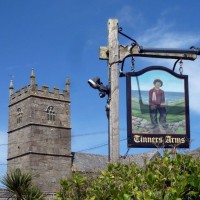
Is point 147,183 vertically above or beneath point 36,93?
beneath

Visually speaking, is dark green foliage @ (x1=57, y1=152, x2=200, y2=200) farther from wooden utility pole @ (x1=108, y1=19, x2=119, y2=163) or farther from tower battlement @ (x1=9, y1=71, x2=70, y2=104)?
tower battlement @ (x1=9, y1=71, x2=70, y2=104)

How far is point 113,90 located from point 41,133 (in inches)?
2536

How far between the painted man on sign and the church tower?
61614 mm

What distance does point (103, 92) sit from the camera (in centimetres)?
914

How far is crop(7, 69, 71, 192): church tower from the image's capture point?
70.7 metres

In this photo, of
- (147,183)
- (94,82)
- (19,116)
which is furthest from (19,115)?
(147,183)

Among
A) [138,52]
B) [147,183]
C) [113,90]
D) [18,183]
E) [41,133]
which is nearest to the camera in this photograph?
[147,183]

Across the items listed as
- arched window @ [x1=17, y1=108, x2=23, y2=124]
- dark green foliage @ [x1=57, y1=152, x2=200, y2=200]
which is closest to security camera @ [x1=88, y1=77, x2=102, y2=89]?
dark green foliage @ [x1=57, y1=152, x2=200, y2=200]

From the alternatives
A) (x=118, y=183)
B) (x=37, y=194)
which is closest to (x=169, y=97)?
(x=118, y=183)

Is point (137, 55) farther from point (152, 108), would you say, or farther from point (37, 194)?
point (37, 194)

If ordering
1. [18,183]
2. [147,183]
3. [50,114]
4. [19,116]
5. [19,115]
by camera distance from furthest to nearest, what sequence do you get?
[19,115] < [19,116] < [50,114] < [18,183] < [147,183]

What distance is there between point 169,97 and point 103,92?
1.19 metres

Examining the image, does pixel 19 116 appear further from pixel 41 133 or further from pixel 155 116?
pixel 155 116

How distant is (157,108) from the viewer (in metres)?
8.70
